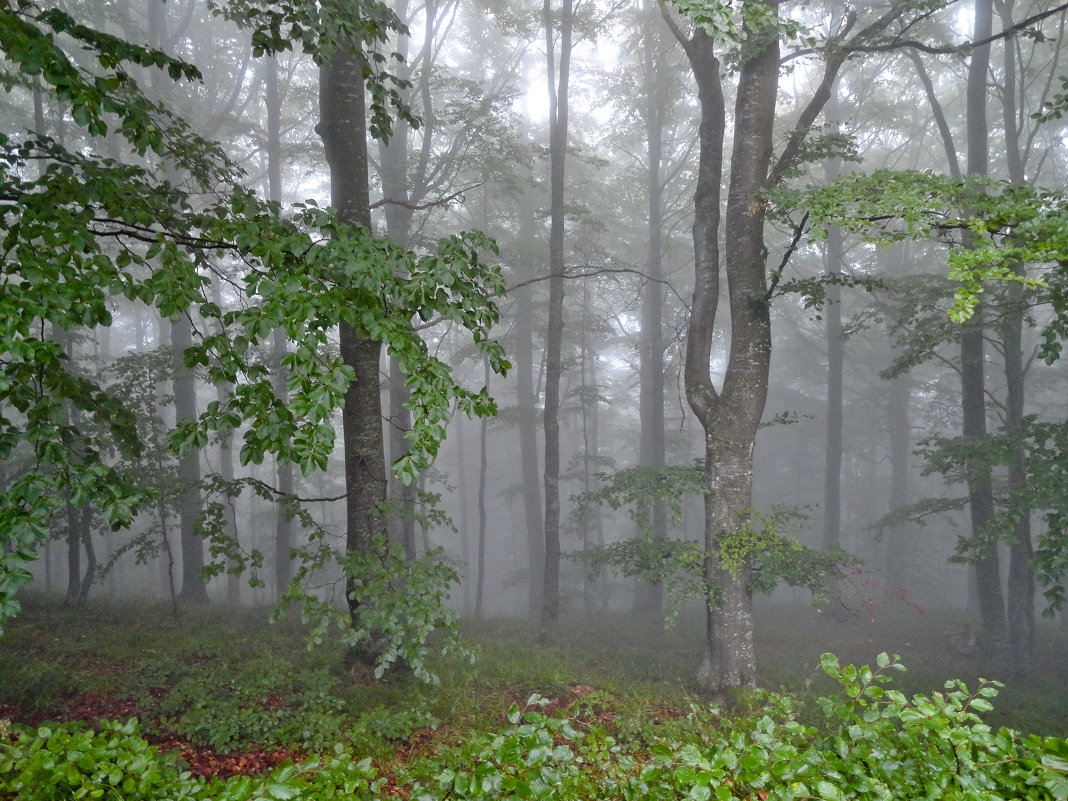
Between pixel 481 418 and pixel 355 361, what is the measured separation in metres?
5.19

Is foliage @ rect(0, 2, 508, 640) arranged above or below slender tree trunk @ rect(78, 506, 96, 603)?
above

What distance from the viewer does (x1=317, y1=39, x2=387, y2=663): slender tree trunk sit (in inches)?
255

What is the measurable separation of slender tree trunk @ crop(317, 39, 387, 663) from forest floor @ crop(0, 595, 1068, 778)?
0.97 meters

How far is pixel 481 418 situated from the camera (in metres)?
11.6

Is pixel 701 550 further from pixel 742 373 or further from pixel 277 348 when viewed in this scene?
pixel 277 348

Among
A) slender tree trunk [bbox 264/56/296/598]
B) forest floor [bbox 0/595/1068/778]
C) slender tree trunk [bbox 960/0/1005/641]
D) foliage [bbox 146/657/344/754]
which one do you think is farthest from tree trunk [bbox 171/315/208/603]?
slender tree trunk [bbox 960/0/1005/641]

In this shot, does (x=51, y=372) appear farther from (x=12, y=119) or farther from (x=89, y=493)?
(x=12, y=119)

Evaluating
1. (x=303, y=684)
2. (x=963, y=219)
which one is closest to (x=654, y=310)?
(x=963, y=219)

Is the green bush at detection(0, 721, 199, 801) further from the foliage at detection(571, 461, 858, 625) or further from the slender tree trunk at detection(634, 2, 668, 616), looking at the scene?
the slender tree trunk at detection(634, 2, 668, 616)

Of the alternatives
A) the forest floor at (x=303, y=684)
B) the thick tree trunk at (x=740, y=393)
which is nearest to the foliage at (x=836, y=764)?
the forest floor at (x=303, y=684)

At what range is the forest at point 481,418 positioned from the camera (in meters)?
2.59

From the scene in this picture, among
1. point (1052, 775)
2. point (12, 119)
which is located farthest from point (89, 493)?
point (12, 119)

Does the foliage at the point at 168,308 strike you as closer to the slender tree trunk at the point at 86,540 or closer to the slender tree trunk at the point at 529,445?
the slender tree trunk at the point at 86,540

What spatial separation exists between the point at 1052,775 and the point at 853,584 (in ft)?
85.2
